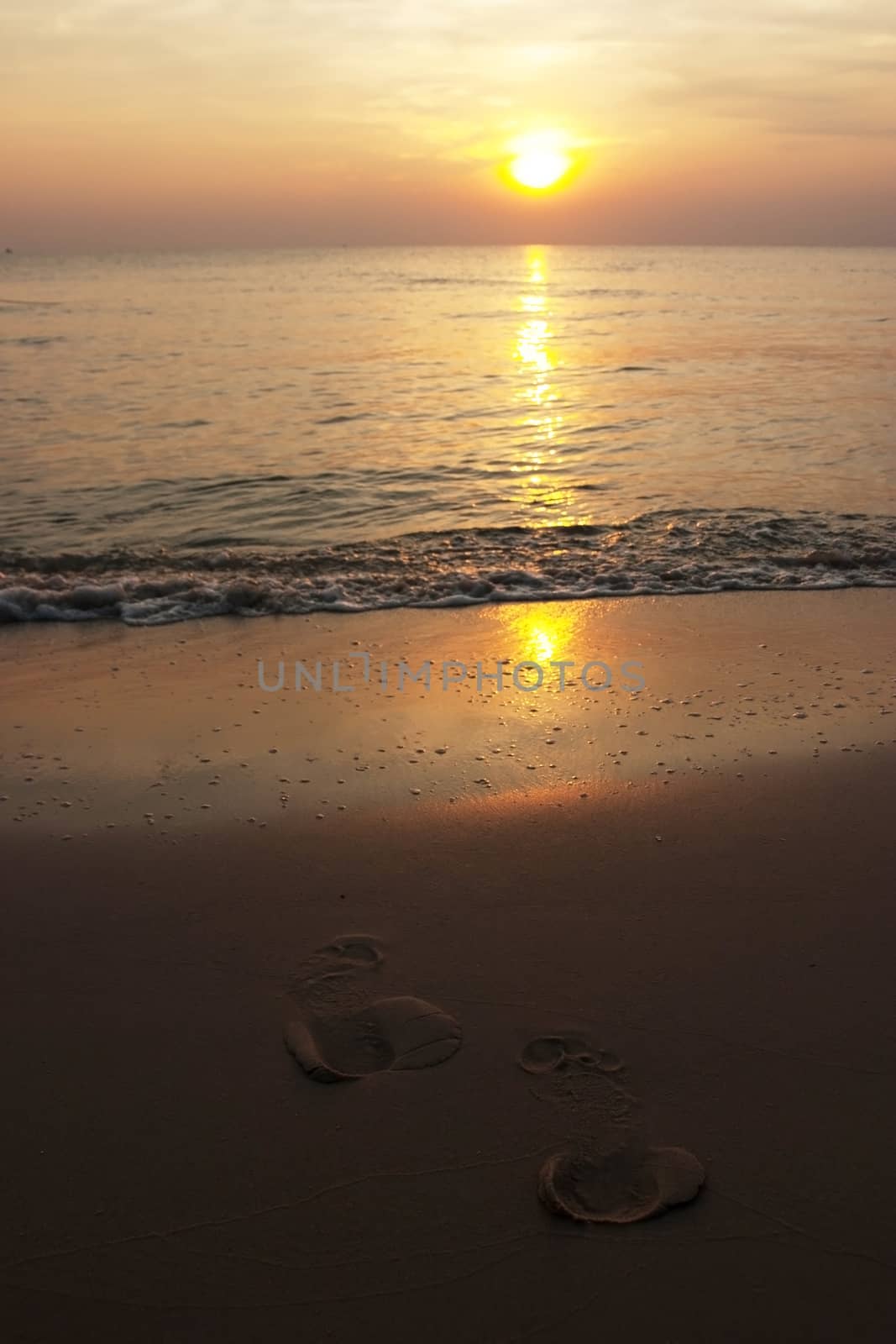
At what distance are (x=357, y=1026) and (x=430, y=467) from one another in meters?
10.4

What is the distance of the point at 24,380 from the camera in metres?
19.9

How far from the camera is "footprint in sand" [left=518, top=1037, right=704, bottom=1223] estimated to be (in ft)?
8.09

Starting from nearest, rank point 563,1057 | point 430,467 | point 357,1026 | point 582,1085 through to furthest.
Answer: point 582,1085
point 563,1057
point 357,1026
point 430,467

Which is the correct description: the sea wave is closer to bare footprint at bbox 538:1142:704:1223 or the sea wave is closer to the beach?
the beach

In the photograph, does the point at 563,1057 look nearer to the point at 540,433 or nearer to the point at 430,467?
the point at 430,467

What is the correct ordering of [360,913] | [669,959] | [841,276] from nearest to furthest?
[669,959] < [360,913] < [841,276]

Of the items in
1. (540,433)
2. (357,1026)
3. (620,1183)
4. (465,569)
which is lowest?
(620,1183)

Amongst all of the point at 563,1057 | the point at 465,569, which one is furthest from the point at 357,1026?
the point at 465,569

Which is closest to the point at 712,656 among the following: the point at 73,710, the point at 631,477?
the point at 73,710

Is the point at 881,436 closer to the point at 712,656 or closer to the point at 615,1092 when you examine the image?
the point at 712,656

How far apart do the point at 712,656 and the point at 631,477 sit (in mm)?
6278

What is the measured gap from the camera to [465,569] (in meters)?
8.49

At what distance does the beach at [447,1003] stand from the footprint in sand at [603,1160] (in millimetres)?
17

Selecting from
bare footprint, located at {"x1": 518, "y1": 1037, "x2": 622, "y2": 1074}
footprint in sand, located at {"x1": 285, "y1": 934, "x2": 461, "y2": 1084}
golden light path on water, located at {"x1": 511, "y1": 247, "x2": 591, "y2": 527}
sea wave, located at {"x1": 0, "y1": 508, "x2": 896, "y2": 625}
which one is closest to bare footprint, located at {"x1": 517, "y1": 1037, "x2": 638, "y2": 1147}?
bare footprint, located at {"x1": 518, "y1": 1037, "x2": 622, "y2": 1074}
